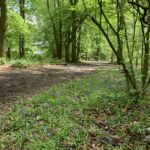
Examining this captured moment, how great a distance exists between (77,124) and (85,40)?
28.3 meters

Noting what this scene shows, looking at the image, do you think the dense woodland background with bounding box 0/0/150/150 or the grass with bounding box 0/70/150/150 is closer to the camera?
the grass with bounding box 0/70/150/150

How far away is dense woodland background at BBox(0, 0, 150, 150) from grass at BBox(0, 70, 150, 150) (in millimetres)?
39

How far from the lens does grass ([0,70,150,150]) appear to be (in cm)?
381

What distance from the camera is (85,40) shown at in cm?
3231

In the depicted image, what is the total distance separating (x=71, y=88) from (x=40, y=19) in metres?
20.3

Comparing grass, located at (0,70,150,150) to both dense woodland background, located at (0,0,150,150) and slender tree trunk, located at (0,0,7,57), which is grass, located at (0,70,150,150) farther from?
slender tree trunk, located at (0,0,7,57)

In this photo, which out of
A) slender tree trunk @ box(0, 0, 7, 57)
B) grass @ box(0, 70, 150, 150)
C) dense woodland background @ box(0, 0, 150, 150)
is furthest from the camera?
slender tree trunk @ box(0, 0, 7, 57)

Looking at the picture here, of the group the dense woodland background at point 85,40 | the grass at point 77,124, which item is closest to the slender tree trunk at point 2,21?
the dense woodland background at point 85,40

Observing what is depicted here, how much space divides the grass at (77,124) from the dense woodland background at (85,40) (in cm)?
4

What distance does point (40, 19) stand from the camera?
89.0ft

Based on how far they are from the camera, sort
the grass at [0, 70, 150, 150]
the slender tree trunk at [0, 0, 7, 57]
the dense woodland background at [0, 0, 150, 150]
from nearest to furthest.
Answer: the grass at [0, 70, 150, 150], the dense woodland background at [0, 0, 150, 150], the slender tree trunk at [0, 0, 7, 57]

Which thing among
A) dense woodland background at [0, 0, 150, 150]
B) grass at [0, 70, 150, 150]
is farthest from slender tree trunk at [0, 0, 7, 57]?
grass at [0, 70, 150, 150]

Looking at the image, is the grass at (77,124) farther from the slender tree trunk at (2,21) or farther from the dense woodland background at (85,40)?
the slender tree trunk at (2,21)

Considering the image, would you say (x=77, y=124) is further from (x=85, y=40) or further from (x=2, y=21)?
(x=85, y=40)
